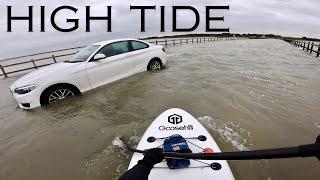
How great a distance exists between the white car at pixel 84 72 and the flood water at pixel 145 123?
280 mm

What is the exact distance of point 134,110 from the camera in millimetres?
7352

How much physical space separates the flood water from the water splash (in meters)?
0.02

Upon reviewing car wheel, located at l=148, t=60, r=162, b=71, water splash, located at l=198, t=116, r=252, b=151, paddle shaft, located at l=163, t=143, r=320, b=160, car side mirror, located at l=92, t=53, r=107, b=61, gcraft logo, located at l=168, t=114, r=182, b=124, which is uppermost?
car side mirror, located at l=92, t=53, r=107, b=61

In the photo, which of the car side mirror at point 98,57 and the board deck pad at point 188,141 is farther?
the car side mirror at point 98,57

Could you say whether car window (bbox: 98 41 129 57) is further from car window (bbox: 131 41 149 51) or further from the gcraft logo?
the gcraft logo

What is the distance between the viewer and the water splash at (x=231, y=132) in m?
5.30

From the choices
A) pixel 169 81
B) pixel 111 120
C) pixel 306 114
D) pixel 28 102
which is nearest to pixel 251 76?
pixel 169 81

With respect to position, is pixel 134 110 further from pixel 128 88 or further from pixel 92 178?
pixel 92 178

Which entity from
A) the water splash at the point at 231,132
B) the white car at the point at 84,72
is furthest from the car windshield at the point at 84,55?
the water splash at the point at 231,132

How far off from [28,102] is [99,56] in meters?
2.32

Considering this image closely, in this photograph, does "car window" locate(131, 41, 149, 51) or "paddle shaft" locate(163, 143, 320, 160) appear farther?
"car window" locate(131, 41, 149, 51)

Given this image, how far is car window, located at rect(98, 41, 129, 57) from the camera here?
9336 millimetres

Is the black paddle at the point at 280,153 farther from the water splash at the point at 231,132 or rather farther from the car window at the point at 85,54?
the car window at the point at 85,54

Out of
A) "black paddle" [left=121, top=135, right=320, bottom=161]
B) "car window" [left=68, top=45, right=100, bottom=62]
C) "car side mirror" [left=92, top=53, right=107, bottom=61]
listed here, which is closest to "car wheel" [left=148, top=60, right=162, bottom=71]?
"car window" [left=68, top=45, right=100, bottom=62]
